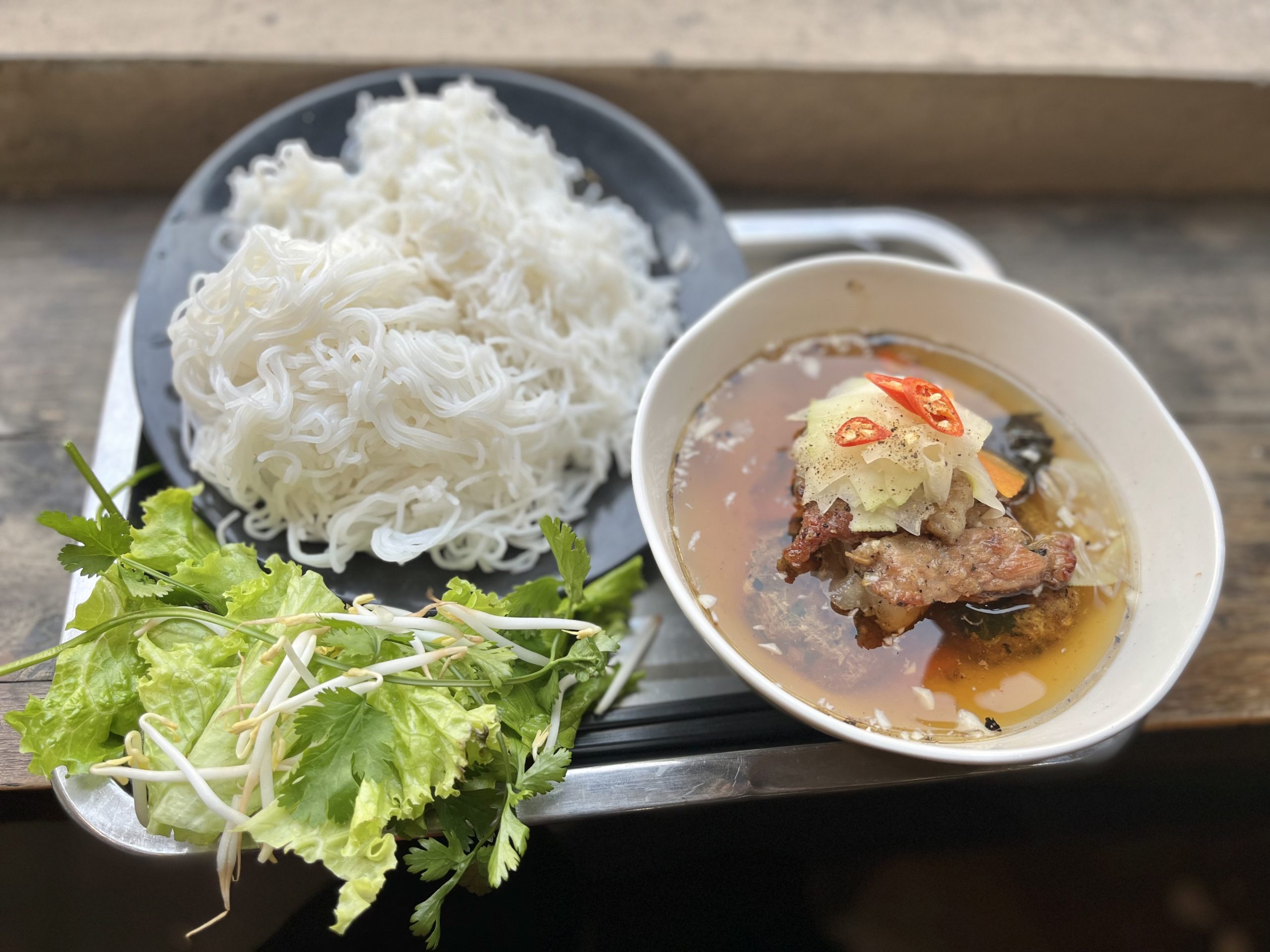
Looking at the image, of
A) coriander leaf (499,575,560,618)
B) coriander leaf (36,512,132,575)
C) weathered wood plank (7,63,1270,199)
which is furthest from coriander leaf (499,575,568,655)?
weathered wood plank (7,63,1270,199)

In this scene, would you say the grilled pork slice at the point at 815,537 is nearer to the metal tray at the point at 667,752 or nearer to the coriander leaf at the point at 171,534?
the metal tray at the point at 667,752

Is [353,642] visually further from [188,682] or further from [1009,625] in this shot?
[1009,625]

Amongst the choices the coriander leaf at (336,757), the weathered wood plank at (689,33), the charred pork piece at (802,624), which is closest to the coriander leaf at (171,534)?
the coriander leaf at (336,757)

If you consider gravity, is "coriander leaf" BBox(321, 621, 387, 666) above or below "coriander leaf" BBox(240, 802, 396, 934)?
above

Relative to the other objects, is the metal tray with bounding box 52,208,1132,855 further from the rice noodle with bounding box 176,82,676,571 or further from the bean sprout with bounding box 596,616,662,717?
the rice noodle with bounding box 176,82,676,571

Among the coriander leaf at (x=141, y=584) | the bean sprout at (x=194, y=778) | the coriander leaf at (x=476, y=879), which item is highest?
the coriander leaf at (x=141, y=584)

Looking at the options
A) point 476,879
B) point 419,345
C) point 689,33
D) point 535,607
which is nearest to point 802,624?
point 535,607
